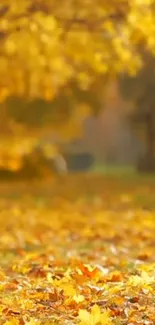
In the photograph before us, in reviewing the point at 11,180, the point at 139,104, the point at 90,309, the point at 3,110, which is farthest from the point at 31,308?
the point at 139,104

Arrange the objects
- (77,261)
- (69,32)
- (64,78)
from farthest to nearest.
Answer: (64,78)
(69,32)
(77,261)

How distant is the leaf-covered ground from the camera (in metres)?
6.58

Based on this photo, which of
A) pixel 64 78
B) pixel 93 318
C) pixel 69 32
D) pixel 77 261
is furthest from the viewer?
pixel 64 78

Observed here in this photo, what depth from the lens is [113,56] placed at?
58.9ft

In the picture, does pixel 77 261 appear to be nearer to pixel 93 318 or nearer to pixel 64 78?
pixel 93 318

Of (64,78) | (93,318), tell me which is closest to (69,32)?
(64,78)

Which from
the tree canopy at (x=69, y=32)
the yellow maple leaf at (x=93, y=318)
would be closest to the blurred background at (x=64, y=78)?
the tree canopy at (x=69, y=32)

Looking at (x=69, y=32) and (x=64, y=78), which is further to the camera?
(x=64, y=78)

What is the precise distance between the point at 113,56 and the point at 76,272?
1036 cm

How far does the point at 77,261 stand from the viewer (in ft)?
30.3

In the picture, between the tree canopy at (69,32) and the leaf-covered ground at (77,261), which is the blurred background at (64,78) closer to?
the tree canopy at (69,32)

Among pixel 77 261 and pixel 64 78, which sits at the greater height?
pixel 64 78

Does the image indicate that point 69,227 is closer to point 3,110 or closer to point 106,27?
point 106,27

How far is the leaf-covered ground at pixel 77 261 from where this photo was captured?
21.6 feet
